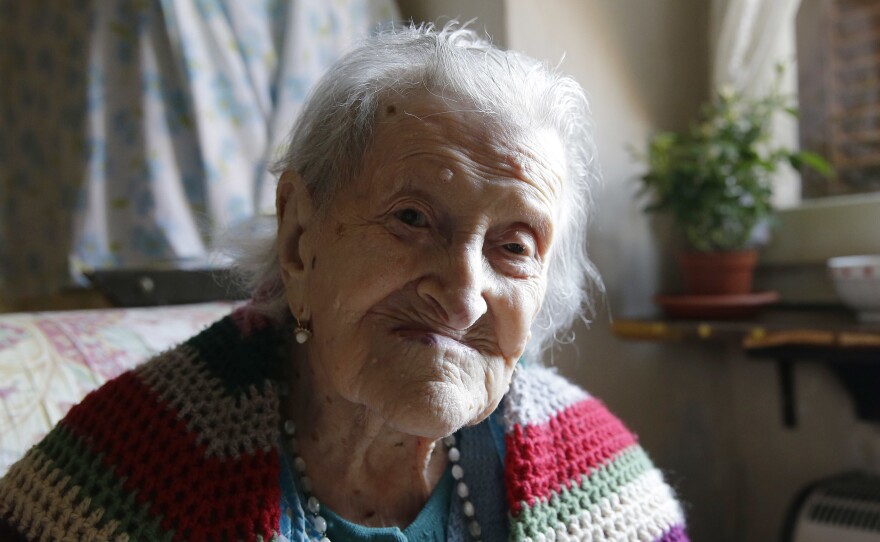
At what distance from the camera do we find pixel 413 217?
721 millimetres

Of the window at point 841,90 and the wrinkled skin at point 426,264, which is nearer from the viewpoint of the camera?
the wrinkled skin at point 426,264

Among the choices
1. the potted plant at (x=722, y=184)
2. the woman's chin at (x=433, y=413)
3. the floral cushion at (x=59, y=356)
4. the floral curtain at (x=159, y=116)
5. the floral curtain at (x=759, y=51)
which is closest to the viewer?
the woman's chin at (x=433, y=413)

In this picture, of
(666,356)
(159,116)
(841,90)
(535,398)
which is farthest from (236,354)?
(841,90)

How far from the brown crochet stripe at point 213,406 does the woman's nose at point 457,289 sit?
25 cm

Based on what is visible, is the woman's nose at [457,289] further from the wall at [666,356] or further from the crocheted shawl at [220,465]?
the wall at [666,356]

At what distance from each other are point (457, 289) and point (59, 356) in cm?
66

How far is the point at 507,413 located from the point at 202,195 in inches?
38.4

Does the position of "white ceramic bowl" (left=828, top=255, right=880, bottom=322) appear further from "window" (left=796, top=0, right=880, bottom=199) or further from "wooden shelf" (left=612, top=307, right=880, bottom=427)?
"window" (left=796, top=0, right=880, bottom=199)

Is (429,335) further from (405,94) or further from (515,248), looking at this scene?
(405,94)

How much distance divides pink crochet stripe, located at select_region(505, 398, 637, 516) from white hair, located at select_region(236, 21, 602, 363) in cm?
24

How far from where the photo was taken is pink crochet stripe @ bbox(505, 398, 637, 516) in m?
0.85

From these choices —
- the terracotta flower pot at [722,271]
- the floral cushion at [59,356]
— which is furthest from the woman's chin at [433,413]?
the terracotta flower pot at [722,271]

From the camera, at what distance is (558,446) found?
35.8 inches

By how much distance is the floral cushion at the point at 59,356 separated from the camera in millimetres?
896
